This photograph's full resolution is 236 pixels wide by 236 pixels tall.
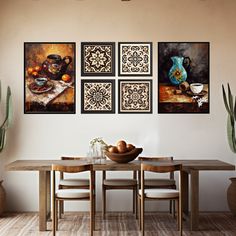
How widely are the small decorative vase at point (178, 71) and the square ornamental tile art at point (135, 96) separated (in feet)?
1.05

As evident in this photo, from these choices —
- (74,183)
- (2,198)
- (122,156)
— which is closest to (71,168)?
(122,156)

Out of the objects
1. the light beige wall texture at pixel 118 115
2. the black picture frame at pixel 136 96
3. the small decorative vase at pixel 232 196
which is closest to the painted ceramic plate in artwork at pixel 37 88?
the light beige wall texture at pixel 118 115

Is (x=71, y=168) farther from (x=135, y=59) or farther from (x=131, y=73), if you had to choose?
(x=135, y=59)

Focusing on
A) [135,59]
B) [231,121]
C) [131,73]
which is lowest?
[231,121]

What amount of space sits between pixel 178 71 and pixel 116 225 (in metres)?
2.28

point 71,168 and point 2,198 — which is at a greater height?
point 71,168

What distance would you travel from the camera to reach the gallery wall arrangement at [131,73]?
6.39m

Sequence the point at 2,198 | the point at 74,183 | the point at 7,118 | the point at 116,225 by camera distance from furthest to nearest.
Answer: the point at 7,118 → the point at 2,198 → the point at 74,183 → the point at 116,225

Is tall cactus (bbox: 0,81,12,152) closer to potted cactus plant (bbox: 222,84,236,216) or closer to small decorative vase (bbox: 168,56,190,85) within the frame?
small decorative vase (bbox: 168,56,190,85)

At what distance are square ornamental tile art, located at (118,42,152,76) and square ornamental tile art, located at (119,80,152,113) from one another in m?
0.14

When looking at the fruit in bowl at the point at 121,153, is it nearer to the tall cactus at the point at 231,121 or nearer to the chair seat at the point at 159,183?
the chair seat at the point at 159,183

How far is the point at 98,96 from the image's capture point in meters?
6.40

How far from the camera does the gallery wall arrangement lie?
251 inches

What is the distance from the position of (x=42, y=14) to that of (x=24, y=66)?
755 mm
